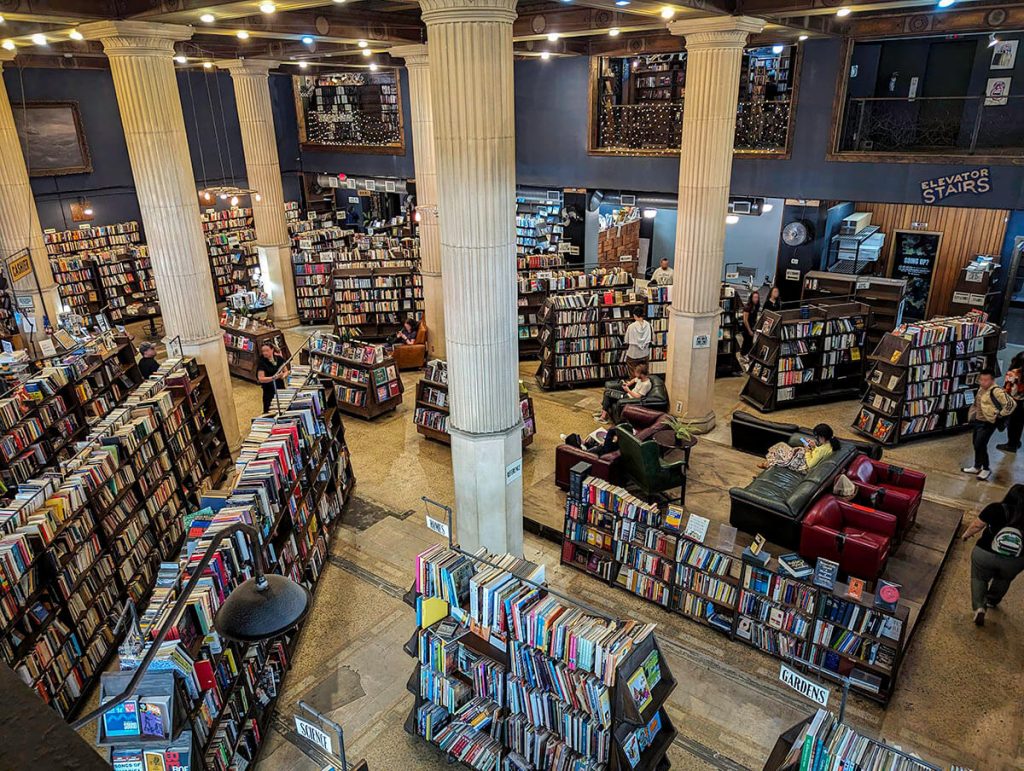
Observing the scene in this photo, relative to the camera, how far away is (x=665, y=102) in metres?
15.4

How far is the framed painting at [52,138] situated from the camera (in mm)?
18016

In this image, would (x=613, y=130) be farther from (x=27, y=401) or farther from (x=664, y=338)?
(x=27, y=401)

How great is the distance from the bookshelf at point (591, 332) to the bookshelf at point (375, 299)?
376 centimetres

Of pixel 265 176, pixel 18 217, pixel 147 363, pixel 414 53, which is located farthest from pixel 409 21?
pixel 18 217

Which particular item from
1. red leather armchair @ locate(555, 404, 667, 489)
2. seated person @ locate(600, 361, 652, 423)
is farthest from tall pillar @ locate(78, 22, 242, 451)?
seated person @ locate(600, 361, 652, 423)

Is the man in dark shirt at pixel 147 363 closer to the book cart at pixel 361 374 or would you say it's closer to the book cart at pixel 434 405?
the book cart at pixel 361 374

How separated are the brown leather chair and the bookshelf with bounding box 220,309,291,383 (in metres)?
2.00

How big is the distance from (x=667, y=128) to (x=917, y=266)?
20.9ft

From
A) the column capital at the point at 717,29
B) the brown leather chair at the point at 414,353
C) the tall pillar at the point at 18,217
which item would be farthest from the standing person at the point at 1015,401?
the tall pillar at the point at 18,217

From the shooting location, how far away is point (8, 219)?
1200cm

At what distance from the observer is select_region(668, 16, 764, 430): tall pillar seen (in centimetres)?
882

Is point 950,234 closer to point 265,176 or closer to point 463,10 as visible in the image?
point 463,10

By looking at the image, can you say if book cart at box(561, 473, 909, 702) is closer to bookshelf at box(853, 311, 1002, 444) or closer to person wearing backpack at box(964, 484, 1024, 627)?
person wearing backpack at box(964, 484, 1024, 627)

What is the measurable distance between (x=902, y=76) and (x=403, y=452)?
497 inches
